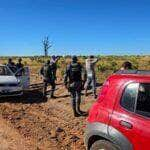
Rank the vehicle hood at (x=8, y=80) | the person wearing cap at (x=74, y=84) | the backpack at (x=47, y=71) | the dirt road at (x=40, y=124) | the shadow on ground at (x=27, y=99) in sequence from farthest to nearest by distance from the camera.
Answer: the backpack at (x=47, y=71) → the vehicle hood at (x=8, y=80) → the shadow on ground at (x=27, y=99) → the person wearing cap at (x=74, y=84) → the dirt road at (x=40, y=124)

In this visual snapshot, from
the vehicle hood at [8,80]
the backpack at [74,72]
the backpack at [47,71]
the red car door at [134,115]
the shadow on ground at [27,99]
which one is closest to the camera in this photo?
the red car door at [134,115]

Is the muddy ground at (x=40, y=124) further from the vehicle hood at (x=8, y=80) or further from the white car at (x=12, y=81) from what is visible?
the vehicle hood at (x=8, y=80)

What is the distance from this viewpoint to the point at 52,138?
1032 centimetres

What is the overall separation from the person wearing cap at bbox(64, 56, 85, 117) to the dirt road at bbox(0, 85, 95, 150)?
1.13 ft

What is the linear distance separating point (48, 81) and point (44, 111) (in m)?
3.91

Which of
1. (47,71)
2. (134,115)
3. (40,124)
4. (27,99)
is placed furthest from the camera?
(47,71)

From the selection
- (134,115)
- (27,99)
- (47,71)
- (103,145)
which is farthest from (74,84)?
(134,115)

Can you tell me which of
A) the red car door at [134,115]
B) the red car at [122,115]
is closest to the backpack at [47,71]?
the red car at [122,115]

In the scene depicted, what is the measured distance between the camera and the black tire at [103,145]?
6.03 meters

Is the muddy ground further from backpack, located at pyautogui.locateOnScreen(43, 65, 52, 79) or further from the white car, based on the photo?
backpack, located at pyautogui.locateOnScreen(43, 65, 52, 79)

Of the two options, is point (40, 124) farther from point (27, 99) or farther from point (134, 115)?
point (134, 115)

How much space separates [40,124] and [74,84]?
202 cm

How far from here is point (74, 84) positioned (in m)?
13.5

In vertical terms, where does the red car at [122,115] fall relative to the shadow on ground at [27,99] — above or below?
above
